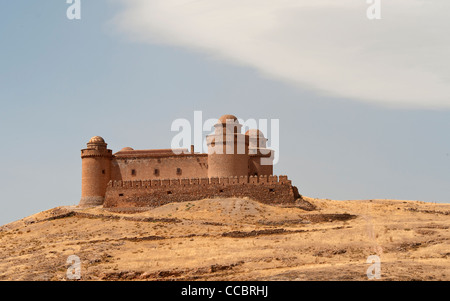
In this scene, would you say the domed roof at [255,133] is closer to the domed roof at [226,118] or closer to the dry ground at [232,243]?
the domed roof at [226,118]

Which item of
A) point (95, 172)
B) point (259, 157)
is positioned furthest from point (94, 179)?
point (259, 157)

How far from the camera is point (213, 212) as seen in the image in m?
38.6

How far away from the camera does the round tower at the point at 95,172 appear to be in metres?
47.1

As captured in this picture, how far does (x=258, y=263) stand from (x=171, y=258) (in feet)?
14.4

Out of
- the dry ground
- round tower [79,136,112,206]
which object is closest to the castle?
round tower [79,136,112,206]

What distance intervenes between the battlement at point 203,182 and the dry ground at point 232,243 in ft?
6.56

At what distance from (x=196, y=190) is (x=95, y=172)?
10.3m

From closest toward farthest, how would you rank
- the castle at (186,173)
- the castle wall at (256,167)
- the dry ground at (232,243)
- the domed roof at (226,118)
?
the dry ground at (232,243), the castle at (186,173), the domed roof at (226,118), the castle wall at (256,167)

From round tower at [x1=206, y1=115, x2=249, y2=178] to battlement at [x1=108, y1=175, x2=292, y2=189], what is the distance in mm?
1583

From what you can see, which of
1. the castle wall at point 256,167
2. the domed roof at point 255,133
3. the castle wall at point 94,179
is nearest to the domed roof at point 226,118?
the castle wall at point 256,167
